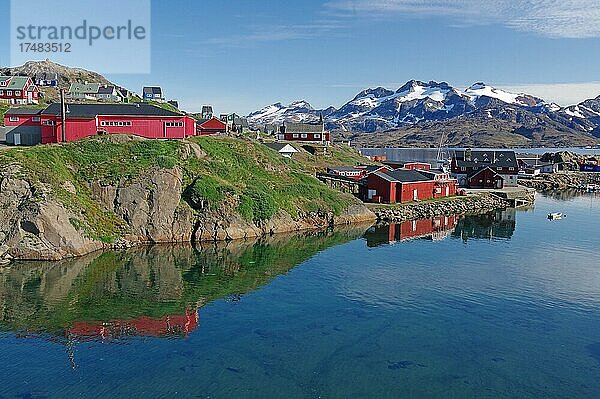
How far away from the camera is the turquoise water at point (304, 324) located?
19.9 m

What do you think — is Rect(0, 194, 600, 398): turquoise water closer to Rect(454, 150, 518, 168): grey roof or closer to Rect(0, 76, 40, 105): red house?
Rect(454, 150, 518, 168): grey roof

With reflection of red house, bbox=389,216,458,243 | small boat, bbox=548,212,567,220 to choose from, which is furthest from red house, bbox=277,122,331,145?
small boat, bbox=548,212,567,220

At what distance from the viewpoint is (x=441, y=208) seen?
60.3 meters

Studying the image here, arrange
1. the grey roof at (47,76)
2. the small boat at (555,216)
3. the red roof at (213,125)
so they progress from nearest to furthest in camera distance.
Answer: the small boat at (555,216), the red roof at (213,125), the grey roof at (47,76)

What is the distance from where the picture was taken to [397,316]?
26.9 m

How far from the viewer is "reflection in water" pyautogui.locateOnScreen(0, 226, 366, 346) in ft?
82.6

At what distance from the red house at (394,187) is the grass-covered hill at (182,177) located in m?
6.64

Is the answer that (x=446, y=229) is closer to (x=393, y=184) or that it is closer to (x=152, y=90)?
(x=393, y=184)

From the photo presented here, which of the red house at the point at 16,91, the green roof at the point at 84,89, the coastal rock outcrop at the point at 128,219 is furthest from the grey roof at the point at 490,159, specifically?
the red house at the point at 16,91

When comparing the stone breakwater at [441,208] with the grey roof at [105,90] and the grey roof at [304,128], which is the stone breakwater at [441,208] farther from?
the grey roof at [105,90]

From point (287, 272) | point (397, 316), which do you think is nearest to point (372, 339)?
point (397, 316)

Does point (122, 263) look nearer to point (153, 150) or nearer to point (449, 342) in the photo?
point (153, 150)

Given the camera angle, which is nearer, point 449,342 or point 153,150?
point 449,342

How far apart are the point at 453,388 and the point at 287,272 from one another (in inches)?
679
